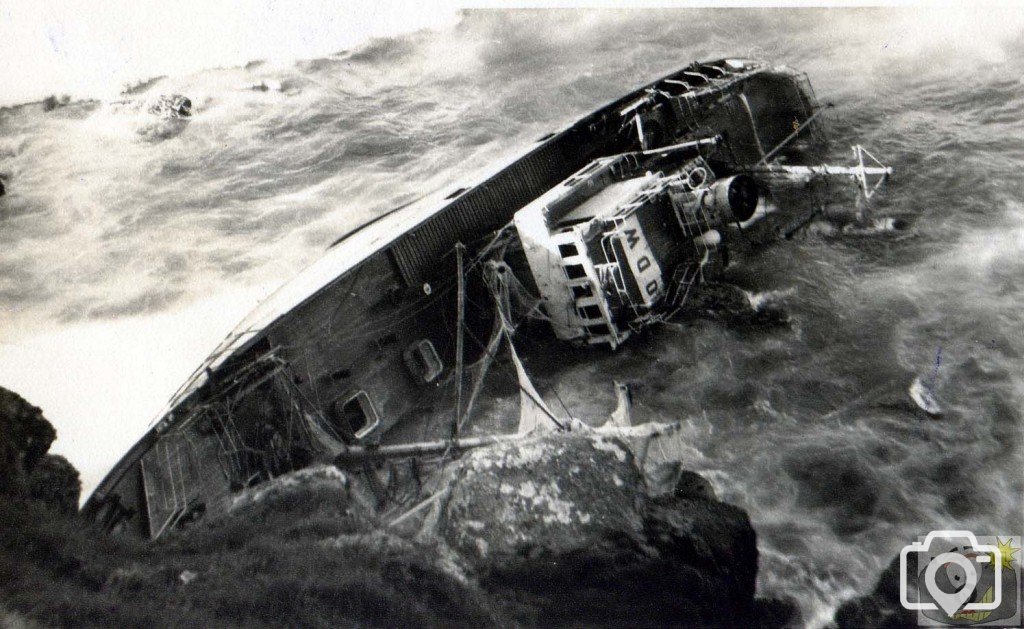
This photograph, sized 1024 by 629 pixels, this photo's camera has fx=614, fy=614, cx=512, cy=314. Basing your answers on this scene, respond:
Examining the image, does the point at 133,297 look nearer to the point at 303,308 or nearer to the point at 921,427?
the point at 303,308

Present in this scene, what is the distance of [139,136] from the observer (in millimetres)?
17109

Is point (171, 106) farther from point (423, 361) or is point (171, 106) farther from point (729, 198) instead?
point (729, 198)

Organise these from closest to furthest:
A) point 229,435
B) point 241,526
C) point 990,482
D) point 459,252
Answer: point 241,526 → point 990,482 → point 229,435 → point 459,252

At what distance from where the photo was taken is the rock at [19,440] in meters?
7.02

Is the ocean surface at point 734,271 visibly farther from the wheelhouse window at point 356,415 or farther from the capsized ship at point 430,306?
the wheelhouse window at point 356,415

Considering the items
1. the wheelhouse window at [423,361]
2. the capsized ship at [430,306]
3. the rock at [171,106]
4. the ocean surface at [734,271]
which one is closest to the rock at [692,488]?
the ocean surface at [734,271]

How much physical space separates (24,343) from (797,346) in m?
14.9

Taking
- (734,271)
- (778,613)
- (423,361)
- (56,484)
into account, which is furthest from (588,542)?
(734,271)

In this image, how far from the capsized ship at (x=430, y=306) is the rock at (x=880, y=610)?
6119 millimetres

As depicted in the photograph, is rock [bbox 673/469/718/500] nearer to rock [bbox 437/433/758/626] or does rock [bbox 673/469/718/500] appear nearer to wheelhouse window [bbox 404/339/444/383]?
rock [bbox 437/433/758/626]

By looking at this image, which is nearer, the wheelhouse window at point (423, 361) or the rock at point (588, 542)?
the rock at point (588, 542)

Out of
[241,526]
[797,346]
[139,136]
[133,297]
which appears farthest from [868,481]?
[139,136]

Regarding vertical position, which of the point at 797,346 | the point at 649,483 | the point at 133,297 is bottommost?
the point at 797,346

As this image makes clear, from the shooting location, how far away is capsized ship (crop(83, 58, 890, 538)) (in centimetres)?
1109
